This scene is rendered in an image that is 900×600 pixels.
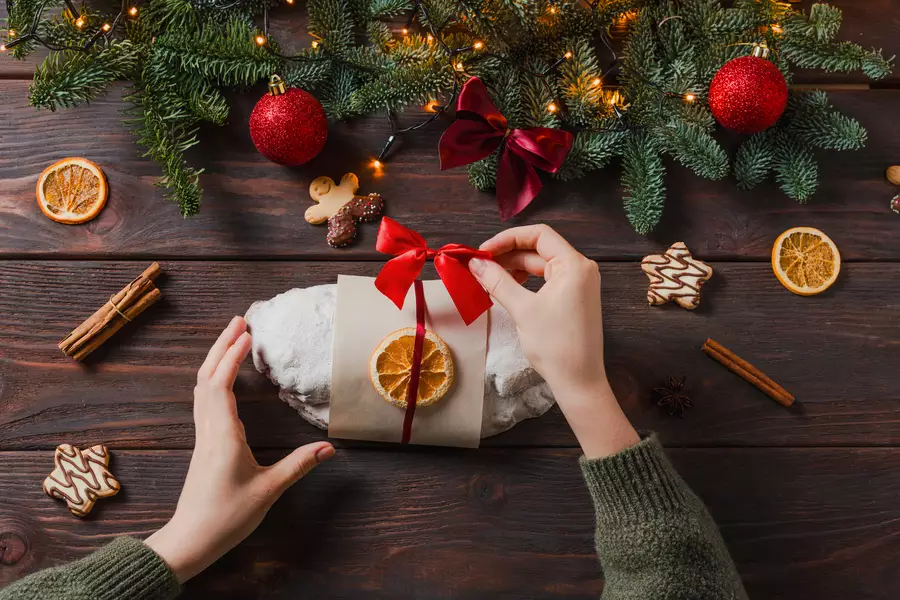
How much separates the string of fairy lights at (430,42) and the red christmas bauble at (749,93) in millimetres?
57

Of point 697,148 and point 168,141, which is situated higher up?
point 168,141

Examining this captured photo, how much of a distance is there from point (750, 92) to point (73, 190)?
113cm

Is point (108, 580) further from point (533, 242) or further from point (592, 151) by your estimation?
point (592, 151)

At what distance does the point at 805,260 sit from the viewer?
3.61 feet

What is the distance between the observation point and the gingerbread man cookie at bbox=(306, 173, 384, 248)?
1058 mm

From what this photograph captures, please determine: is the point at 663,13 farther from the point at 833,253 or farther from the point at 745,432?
the point at 745,432

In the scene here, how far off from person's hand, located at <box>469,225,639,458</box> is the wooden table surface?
0.20 meters

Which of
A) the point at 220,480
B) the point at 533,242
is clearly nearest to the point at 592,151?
the point at 533,242

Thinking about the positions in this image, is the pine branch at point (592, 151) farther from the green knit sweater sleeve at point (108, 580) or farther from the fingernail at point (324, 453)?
the green knit sweater sleeve at point (108, 580)

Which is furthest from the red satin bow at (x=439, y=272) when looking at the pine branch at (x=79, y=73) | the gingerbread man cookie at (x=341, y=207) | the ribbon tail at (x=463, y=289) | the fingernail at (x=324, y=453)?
the pine branch at (x=79, y=73)

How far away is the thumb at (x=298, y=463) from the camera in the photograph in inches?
37.1

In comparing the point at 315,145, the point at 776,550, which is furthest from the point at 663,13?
the point at 776,550

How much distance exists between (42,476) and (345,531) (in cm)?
50

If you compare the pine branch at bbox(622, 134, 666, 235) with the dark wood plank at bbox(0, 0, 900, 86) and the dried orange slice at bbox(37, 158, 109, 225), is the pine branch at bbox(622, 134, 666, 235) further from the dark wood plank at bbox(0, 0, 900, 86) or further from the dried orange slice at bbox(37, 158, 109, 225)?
the dried orange slice at bbox(37, 158, 109, 225)
